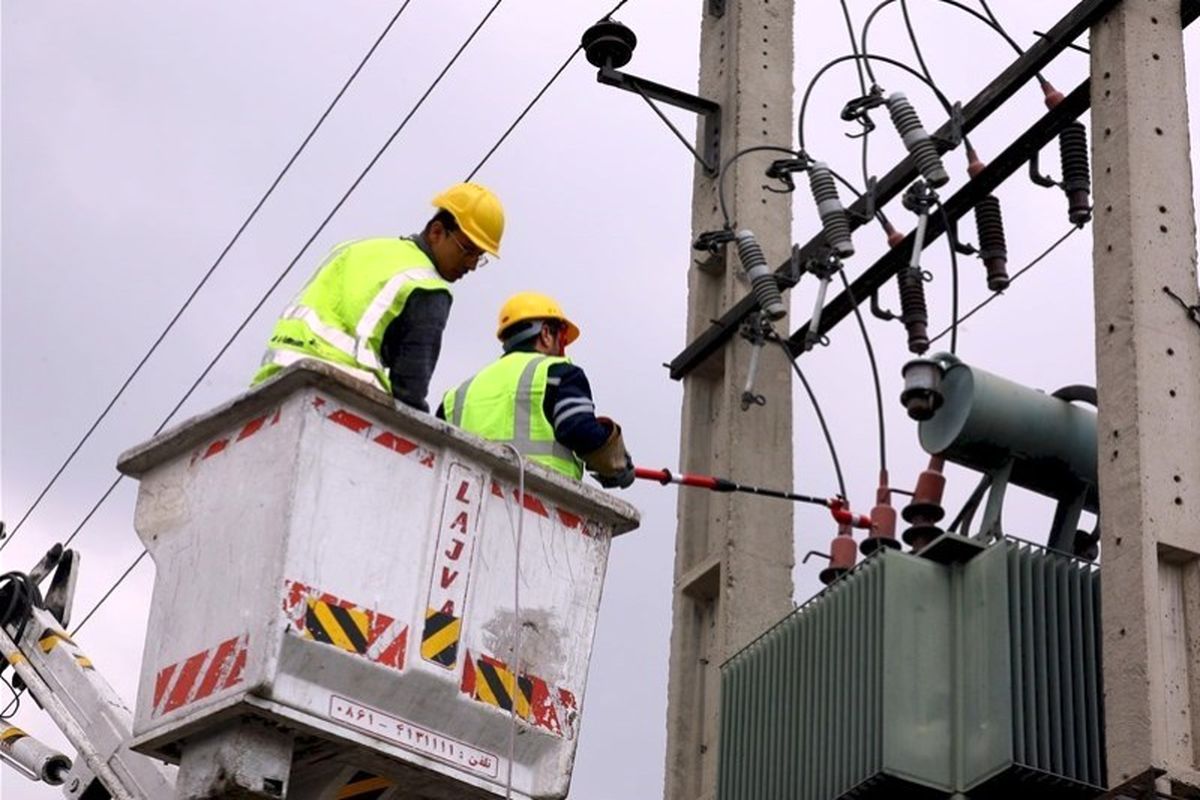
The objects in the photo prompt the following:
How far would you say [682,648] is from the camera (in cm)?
993

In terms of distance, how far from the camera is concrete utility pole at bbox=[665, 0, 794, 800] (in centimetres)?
973

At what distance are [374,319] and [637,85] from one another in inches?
146

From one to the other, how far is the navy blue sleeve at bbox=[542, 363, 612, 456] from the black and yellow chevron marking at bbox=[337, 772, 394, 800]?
4.63ft

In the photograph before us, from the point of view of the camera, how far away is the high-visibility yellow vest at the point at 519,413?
8125 millimetres

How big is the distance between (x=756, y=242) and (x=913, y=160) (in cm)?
99

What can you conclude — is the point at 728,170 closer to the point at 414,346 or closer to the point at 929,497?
the point at 929,497

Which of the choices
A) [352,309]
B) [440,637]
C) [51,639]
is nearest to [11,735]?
[51,639]

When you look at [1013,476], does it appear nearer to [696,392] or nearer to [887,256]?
[887,256]

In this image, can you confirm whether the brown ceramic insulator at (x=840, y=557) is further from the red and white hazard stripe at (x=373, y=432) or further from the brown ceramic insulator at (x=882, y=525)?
the red and white hazard stripe at (x=373, y=432)

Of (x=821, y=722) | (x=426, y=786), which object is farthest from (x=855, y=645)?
(x=426, y=786)

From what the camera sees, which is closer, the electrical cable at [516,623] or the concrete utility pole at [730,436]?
the electrical cable at [516,623]

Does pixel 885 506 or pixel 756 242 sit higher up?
pixel 756 242

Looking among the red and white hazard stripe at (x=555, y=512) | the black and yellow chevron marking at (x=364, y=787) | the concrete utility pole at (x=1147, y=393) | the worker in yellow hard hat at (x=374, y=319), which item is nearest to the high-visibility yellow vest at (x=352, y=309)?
the worker in yellow hard hat at (x=374, y=319)

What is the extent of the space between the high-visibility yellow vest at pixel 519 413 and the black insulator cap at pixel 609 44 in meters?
2.64
